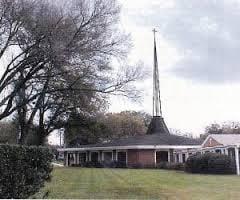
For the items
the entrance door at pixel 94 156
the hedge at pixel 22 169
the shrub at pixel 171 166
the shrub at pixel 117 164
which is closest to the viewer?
the hedge at pixel 22 169

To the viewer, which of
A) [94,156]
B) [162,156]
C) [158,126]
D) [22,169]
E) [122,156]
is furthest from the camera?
[94,156]

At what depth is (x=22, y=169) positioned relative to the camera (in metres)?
13.2

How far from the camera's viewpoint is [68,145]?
266ft

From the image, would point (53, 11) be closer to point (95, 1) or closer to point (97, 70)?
point (95, 1)

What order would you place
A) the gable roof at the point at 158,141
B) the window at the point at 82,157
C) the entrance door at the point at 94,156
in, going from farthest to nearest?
the window at the point at 82,157 < the entrance door at the point at 94,156 < the gable roof at the point at 158,141

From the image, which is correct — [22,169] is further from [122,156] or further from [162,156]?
[122,156]

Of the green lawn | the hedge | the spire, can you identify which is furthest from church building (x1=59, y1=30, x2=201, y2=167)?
the hedge

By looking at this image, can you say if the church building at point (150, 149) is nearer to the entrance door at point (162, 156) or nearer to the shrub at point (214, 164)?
the entrance door at point (162, 156)

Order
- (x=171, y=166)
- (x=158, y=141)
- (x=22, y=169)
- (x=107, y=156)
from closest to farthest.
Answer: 1. (x=22, y=169)
2. (x=171, y=166)
3. (x=158, y=141)
4. (x=107, y=156)

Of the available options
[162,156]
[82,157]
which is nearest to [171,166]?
[162,156]

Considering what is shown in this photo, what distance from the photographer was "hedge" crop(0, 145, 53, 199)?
490 inches

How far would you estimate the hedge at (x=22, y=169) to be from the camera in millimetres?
12438

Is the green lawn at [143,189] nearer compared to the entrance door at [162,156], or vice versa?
the green lawn at [143,189]

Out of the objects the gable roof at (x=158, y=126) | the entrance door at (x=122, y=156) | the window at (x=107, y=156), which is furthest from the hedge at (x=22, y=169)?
the gable roof at (x=158, y=126)
